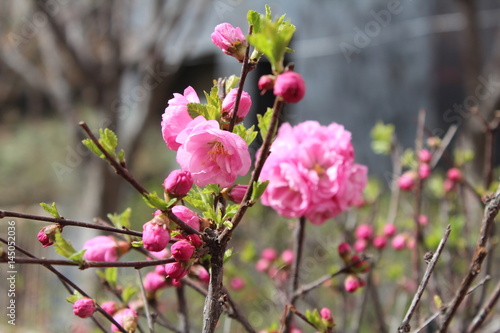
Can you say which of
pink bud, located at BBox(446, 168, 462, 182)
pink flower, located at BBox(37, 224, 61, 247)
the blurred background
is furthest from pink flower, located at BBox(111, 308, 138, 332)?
the blurred background

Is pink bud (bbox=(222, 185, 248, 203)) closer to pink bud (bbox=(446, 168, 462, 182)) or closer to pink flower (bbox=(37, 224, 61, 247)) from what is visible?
pink flower (bbox=(37, 224, 61, 247))

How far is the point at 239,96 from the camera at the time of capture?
62 cm

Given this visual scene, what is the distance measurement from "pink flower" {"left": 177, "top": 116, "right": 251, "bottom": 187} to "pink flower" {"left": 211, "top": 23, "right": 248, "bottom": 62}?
0.10m

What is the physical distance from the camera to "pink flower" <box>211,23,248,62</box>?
66 centimetres

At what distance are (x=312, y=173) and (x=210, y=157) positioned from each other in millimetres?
301

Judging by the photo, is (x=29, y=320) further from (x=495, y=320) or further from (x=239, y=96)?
(x=239, y=96)

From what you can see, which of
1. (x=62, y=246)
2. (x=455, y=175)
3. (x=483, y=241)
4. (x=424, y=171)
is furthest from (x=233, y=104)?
(x=455, y=175)

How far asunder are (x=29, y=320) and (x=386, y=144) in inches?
132

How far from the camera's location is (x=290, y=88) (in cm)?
49

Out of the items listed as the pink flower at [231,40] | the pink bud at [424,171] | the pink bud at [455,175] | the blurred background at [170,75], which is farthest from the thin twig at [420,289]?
the blurred background at [170,75]

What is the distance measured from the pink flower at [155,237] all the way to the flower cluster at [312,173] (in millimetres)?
340

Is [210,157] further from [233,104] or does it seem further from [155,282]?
[155,282]

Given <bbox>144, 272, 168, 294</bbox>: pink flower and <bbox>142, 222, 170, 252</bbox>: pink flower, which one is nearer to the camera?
<bbox>142, 222, 170, 252</bbox>: pink flower

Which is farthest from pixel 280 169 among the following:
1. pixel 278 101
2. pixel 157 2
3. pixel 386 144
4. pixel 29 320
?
pixel 29 320
